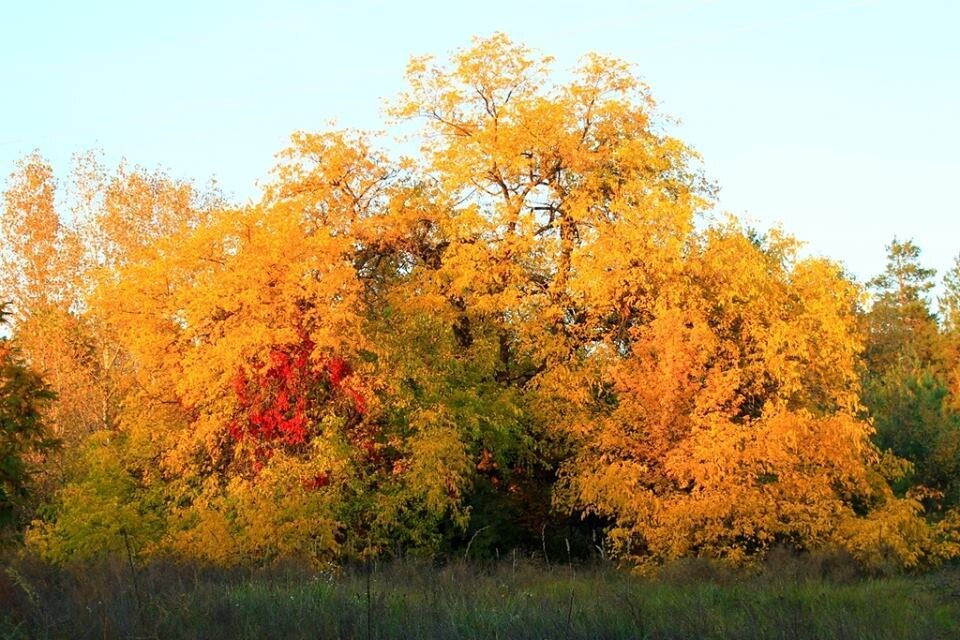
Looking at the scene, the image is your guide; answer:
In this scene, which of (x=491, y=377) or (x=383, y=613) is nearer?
(x=383, y=613)

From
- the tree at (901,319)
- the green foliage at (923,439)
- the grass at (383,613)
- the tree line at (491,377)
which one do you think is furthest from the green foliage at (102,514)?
the tree at (901,319)

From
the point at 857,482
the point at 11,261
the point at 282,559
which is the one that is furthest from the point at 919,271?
the point at 282,559

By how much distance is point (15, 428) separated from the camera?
25.1 meters

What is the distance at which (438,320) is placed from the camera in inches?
1081

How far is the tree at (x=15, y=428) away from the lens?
976 inches

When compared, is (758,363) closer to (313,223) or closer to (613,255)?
(613,255)

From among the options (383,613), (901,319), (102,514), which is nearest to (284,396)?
(102,514)

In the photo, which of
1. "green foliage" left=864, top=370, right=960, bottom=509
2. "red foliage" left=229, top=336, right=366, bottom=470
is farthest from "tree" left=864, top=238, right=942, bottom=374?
"red foliage" left=229, top=336, right=366, bottom=470

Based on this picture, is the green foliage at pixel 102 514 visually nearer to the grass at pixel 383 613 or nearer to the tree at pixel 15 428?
the tree at pixel 15 428

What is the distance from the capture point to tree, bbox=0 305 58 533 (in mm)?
24781

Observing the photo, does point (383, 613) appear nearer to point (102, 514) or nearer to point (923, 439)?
point (102, 514)

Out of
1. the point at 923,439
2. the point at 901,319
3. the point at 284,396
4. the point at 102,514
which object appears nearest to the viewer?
the point at 102,514

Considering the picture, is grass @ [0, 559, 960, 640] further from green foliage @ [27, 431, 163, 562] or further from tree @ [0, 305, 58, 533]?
tree @ [0, 305, 58, 533]

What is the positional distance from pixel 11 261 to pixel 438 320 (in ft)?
72.0
